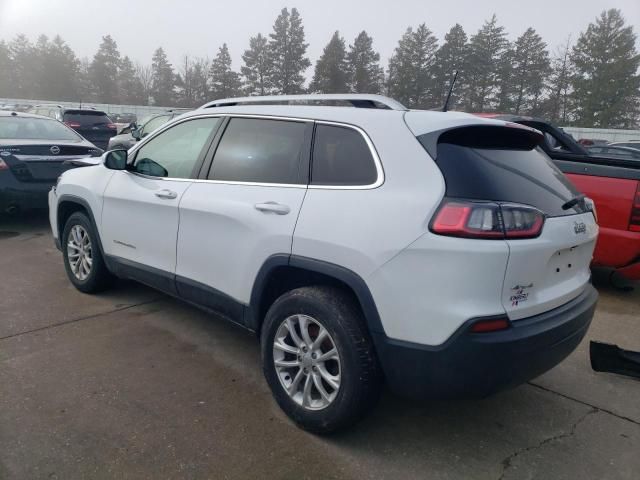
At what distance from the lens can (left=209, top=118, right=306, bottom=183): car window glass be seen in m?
2.92

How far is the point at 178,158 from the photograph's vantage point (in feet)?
12.2

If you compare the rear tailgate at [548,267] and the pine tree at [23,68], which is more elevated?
the pine tree at [23,68]

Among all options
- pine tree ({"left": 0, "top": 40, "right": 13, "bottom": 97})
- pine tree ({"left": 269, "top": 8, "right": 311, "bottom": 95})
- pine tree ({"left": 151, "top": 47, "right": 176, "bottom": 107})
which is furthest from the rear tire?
pine tree ({"left": 0, "top": 40, "right": 13, "bottom": 97})

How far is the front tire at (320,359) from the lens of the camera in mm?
2445

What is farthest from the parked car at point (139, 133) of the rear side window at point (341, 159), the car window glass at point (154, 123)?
the rear side window at point (341, 159)

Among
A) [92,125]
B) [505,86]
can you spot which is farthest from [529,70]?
[92,125]

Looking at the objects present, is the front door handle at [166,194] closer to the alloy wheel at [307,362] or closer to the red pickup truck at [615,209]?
the alloy wheel at [307,362]

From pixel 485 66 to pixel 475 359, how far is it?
175 feet

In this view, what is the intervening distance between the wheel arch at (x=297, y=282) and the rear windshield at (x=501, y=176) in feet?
1.97

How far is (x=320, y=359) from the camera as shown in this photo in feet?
8.52

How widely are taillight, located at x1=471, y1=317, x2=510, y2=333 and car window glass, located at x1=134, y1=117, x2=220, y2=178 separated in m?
2.19

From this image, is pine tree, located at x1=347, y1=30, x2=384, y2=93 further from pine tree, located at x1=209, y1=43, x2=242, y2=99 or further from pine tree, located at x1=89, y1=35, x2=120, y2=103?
pine tree, located at x1=89, y1=35, x2=120, y2=103

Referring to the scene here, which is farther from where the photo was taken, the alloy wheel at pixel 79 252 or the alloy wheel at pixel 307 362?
the alloy wheel at pixel 79 252

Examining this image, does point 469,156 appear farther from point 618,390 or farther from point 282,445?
point 618,390
